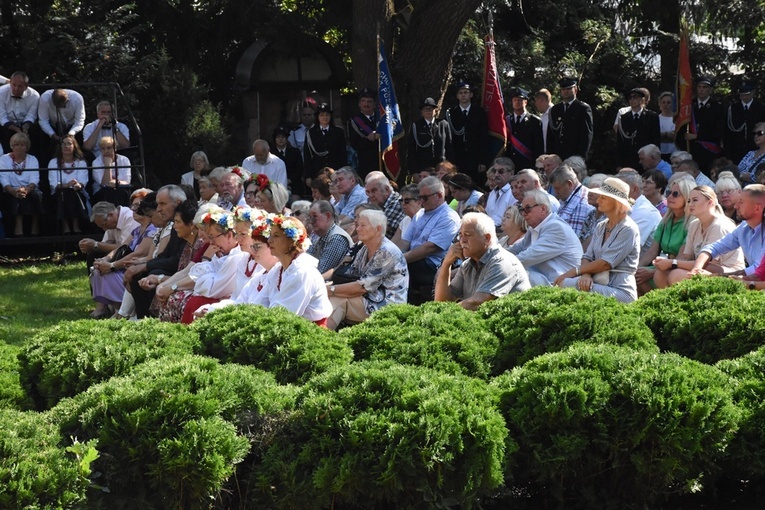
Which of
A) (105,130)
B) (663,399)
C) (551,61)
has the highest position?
(551,61)

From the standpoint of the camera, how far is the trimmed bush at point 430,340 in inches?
231

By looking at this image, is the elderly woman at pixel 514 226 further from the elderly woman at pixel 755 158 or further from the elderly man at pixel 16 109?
the elderly man at pixel 16 109

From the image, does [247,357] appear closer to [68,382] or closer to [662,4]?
[68,382]

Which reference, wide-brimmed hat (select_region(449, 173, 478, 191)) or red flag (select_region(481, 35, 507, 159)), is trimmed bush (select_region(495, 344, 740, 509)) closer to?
wide-brimmed hat (select_region(449, 173, 478, 191))

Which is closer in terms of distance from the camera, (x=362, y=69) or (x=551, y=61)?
(x=362, y=69)

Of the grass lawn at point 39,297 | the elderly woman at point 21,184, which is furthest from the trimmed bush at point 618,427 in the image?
the elderly woman at point 21,184

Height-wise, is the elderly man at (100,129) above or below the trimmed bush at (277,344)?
above

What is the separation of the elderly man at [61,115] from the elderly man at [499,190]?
21.2 ft

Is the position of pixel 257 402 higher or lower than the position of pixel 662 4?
lower

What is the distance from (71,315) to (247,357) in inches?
238

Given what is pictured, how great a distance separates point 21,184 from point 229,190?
396cm

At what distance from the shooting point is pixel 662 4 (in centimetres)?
1770

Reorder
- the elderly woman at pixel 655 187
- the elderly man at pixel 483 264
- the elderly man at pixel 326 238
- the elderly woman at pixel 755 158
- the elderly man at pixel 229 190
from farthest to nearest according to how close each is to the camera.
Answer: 1. the elderly woman at pixel 755 158
2. the elderly man at pixel 229 190
3. the elderly woman at pixel 655 187
4. the elderly man at pixel 326 238
5. the elderly man at pixel 483 264

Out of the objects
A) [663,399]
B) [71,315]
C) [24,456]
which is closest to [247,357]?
[24,456]
